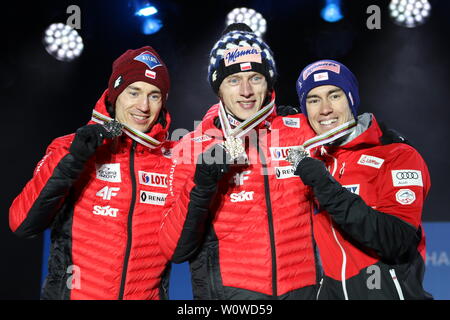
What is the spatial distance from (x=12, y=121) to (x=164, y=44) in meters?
1.68

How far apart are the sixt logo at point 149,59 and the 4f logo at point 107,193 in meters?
0.65

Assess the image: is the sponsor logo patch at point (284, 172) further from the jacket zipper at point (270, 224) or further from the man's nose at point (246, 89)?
the man's nose at point (246, 89)

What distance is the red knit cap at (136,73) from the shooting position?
2202mm

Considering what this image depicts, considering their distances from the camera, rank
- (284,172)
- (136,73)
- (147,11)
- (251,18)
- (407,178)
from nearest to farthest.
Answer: (407,178)
(284,172)
(136,73)
(147,11)
(251,18)

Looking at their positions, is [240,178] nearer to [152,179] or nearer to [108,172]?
[152,179]

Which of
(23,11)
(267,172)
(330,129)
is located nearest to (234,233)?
(267,172)

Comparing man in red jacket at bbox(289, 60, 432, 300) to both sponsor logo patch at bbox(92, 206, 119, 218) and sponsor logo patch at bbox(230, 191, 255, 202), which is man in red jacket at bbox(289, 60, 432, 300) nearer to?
sponsor logo patch at bbox(230, 191, 255, 202)

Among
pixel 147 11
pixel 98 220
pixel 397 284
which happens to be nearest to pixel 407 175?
pixel 397 284

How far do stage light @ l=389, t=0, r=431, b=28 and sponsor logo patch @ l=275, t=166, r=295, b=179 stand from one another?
346 centimetres

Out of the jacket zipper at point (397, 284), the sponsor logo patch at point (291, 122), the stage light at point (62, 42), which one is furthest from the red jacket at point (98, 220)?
the stage light at point (62, 42)

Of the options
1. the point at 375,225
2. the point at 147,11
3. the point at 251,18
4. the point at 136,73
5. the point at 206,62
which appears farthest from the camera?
the point at 206,62

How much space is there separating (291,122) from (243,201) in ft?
1.60

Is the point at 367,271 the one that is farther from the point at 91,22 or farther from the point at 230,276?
the point at 91,22

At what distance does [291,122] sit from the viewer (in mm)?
2150
